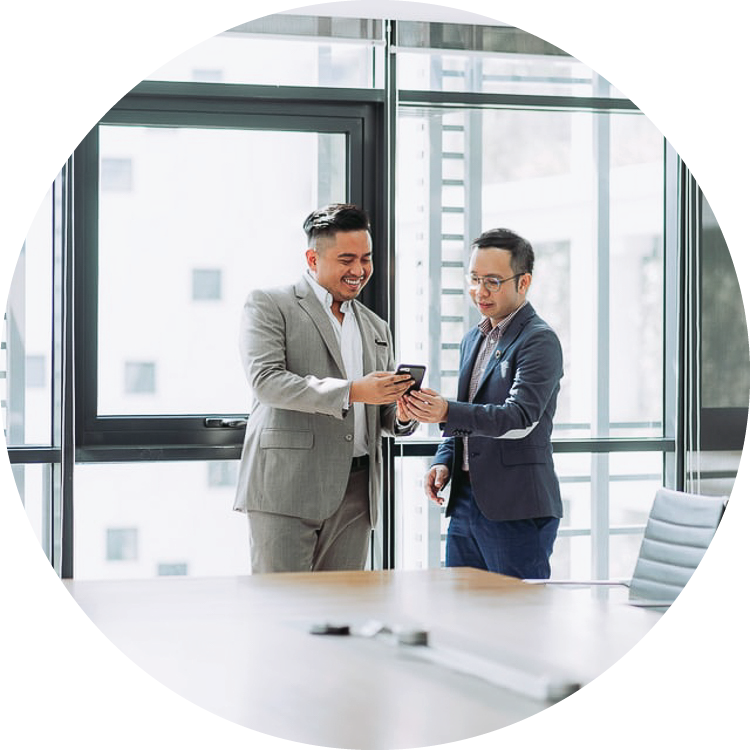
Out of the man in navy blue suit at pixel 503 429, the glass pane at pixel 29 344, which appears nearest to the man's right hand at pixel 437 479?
the man in navy blue suit at pixel 503 429

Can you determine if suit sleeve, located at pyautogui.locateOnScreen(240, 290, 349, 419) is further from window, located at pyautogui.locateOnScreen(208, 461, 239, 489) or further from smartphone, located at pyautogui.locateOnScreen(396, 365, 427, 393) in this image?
window, located at pyautogui.locateOnScreen(208, 461, 239, 489)

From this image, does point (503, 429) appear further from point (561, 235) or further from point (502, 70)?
point (502, 70)

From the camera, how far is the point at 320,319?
13.2 ft

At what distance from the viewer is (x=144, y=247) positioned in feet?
15.6

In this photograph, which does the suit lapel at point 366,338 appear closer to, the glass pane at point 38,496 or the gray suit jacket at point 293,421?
the gray suit jacket at point 293,421

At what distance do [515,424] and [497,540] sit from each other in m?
0.42

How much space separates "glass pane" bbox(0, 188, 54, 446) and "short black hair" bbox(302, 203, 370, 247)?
46.7 inches

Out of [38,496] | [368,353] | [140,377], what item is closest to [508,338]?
[368,353]

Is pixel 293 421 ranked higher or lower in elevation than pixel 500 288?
lower

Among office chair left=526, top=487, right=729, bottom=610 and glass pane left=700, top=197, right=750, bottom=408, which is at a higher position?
glass pane left=700, top=197, right=750, bottom=408

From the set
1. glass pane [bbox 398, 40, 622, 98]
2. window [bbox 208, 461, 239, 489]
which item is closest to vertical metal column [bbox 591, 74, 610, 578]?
glass pane [bbox 398, 40, 622, 98]

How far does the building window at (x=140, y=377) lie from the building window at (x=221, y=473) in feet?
1.38

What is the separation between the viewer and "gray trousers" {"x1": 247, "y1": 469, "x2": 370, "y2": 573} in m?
3.91

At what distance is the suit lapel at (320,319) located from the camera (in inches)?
158
